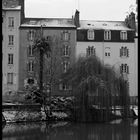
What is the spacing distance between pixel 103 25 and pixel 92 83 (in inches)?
894

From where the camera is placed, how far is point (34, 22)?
51156 millimetres

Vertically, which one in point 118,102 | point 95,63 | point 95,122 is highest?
point 95,63

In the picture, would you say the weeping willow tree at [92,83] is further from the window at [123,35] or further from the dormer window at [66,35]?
the window at [123,35]

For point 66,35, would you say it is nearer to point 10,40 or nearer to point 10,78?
point 10,40

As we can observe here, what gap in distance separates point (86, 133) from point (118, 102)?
8886mm

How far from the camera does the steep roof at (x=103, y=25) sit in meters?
51.0

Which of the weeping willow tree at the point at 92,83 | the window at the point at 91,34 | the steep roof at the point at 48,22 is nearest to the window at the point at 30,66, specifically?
the steep roof at the point at 48,22

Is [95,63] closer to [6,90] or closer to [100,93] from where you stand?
[100,93]

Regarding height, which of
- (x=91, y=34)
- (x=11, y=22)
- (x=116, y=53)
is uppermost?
(x=11, y=22)

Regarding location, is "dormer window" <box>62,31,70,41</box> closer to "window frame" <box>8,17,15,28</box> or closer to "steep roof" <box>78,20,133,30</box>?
"steep roof" <box>78,20,133,30</box>

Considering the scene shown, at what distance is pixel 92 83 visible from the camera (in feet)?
105

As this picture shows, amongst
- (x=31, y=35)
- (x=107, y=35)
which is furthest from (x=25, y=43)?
(x=107, y=35)

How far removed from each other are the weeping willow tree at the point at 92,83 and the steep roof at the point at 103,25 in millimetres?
17893

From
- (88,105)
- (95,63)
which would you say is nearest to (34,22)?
(95,63)
